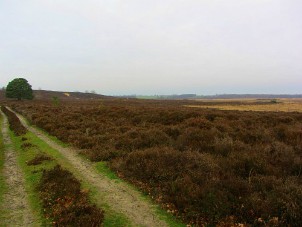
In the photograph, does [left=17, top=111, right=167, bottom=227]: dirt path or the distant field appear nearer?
[left=17, top=111, right=167, bottom=227]: dirt path

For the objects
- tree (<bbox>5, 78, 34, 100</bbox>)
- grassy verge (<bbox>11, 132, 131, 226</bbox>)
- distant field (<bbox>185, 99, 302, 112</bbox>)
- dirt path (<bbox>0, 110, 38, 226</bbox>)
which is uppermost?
tree (<bbox>5, 78, 34, 100</bbox>)

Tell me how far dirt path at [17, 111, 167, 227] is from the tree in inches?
3038

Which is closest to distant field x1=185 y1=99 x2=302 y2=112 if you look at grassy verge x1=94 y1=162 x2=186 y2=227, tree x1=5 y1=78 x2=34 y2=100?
grassy verge x1=94 y1=162 x2=186 y2=227

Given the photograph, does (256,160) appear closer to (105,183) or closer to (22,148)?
(105,183)

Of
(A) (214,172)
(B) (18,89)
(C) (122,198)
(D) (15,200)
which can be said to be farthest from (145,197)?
(B) (18,89)

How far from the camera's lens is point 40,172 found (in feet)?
34.6

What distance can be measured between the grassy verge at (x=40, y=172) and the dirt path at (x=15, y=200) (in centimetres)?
20

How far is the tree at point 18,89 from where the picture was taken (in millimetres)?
78875

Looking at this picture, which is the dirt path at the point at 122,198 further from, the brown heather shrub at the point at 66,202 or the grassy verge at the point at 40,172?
the brown heather shrub at the point at 66,202

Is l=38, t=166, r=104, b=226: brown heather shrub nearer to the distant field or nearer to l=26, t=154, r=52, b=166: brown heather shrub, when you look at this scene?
l=26, t=154, r=52, b=166: brown heather shrub

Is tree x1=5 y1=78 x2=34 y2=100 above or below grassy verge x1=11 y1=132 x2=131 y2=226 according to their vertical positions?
above

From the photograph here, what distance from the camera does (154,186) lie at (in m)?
8.71

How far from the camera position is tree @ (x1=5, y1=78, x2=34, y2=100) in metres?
78.9

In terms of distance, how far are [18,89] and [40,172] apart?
254 ft
